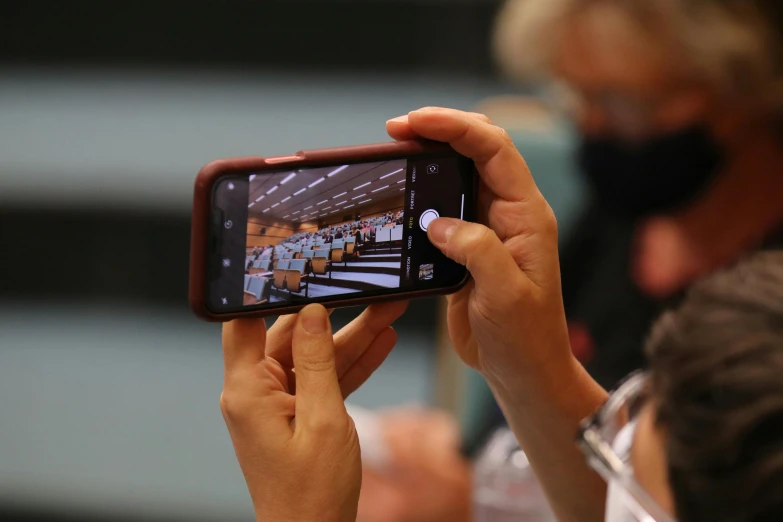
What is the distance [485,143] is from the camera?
574 mm

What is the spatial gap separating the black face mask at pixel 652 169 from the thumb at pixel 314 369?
3.22ft

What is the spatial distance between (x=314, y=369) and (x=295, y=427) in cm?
4

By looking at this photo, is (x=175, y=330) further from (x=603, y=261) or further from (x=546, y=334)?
(x=546, y=334)

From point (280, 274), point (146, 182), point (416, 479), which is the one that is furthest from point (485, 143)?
point (146, 182)

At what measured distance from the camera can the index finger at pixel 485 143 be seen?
56 centimetres

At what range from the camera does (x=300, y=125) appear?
7.34 ft

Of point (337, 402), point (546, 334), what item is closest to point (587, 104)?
point (546, 334)

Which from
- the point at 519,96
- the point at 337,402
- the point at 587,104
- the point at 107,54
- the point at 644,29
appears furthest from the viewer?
the point at 107,54

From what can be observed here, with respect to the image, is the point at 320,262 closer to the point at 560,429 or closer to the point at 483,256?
the point at 483,256

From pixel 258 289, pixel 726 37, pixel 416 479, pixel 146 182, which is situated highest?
pixel 726 37

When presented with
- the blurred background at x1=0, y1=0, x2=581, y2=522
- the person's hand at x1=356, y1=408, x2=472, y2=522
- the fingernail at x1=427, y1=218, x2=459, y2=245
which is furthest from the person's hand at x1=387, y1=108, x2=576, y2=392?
the blurred background at x1=0, y1=0, x2=581, y2=522

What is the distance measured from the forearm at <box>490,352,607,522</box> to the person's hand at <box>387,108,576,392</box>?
0.03 meters

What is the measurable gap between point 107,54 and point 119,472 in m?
1.15

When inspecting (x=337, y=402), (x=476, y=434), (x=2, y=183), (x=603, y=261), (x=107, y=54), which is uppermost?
(x=107, y=54)
